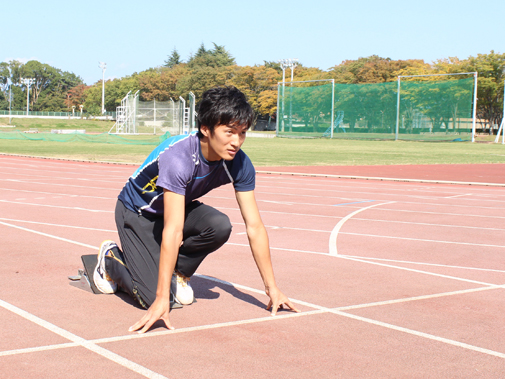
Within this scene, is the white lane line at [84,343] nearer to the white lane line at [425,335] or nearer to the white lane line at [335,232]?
the white lane line at [425,335]

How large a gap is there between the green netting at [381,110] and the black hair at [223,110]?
43.2 m

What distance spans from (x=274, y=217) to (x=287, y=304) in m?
5.13

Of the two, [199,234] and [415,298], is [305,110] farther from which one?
[199,234]

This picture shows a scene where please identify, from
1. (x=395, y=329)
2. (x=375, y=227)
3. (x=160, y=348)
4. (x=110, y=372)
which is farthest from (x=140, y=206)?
(x=375, y=227)

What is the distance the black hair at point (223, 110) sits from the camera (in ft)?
12.3

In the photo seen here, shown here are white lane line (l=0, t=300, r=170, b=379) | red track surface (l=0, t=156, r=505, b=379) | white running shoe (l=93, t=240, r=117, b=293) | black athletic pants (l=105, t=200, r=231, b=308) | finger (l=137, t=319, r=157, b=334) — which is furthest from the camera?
white running shoe (l=93, t=240, r=117, b=293)

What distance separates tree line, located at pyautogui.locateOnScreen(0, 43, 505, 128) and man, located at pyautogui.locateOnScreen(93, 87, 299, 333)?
60.1 metres

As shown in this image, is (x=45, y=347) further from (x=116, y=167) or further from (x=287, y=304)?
(x=116, y=167)

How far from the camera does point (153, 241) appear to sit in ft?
14.5

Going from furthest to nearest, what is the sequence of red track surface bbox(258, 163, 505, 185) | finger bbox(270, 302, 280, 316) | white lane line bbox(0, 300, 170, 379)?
red track surface bbox(258, 163, 505, 185), finger bbox(270, 302, 280, 316), white lane line bbox(0, 300, 170, 379)

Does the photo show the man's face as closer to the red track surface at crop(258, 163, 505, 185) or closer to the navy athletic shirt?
the navy athletic shirt

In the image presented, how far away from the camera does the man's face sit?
378 cm

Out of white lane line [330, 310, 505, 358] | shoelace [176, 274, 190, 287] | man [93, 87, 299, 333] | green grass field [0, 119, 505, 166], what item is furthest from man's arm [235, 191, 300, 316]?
green grass field [0, 119, 505, 166]

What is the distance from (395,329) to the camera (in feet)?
13.2
